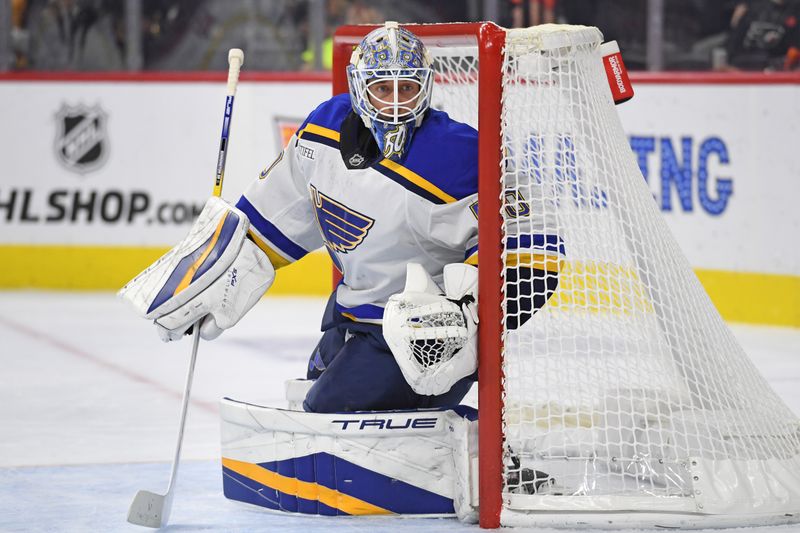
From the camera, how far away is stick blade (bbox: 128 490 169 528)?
2.85 m

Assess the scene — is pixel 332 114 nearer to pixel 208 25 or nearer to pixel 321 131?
pixel 321 131

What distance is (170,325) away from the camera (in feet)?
10.4

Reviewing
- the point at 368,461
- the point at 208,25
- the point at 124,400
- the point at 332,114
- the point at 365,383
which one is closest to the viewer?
the point at 368,461

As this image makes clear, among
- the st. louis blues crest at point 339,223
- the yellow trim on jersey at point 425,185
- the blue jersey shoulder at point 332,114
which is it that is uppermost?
the blue jersey shoulder at point 332,114

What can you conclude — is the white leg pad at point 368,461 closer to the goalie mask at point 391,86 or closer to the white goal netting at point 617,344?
the white goal netting at point 617,344

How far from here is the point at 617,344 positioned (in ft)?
10.6

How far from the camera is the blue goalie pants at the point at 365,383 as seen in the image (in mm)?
3074

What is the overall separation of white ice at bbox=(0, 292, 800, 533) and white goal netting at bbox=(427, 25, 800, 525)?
17 centimetres

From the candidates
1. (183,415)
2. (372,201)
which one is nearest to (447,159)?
(372,201)

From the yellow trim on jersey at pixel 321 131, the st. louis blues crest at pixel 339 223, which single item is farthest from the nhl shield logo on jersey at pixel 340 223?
the yellow trim on jersey at pixel 321 131

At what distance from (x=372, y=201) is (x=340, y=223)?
0.38 feet

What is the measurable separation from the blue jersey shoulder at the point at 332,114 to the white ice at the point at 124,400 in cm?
83

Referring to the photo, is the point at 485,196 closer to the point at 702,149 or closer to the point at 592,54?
the point at 592,54

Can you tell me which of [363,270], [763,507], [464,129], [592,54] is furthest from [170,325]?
[763,507]
